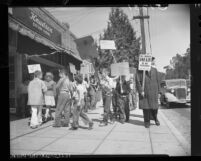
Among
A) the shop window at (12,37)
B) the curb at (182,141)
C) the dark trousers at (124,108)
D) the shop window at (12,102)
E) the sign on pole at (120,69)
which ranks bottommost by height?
the curb at (182,141)

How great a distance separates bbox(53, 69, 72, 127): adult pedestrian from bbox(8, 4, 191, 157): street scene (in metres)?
0.02

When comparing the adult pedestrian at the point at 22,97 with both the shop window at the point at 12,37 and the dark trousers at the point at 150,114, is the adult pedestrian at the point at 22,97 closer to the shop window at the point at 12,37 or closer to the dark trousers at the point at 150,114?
the shop window at the point at 12,37

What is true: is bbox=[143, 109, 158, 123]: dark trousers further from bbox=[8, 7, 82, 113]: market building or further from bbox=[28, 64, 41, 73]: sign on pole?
bbox=[28, 64, 41, 73]: sign on pole

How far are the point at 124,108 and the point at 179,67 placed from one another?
4.73 feet

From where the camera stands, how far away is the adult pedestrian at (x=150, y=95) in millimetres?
6109

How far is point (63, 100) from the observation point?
620 cm

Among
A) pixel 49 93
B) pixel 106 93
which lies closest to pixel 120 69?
pixel 106 93

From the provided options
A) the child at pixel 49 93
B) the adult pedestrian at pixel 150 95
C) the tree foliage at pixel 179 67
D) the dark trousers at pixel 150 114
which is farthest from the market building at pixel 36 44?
the tree foliage at pixel 179 67

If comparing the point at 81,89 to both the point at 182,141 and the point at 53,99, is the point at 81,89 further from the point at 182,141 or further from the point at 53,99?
the point at 182,141

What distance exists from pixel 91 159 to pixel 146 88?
5.99 feet

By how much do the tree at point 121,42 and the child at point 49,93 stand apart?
102 centimetres

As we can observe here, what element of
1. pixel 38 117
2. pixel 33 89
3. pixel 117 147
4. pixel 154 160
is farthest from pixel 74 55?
pixel 154 160

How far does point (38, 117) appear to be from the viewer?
6098 mm

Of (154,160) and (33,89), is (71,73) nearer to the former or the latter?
(33,89)
